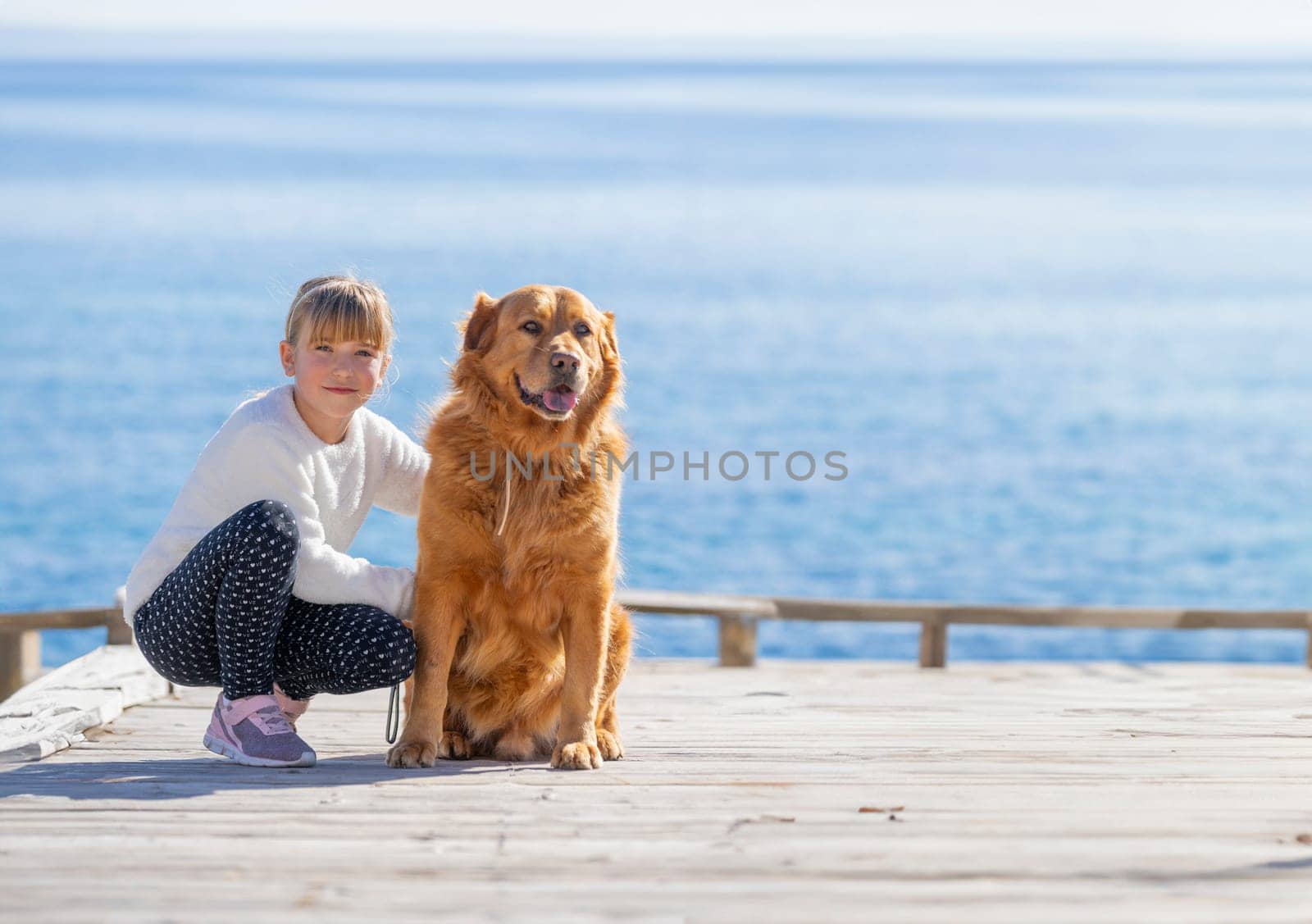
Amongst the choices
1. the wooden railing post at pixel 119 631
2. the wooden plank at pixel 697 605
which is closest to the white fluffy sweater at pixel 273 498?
the wooden railing post at pixel 119 631

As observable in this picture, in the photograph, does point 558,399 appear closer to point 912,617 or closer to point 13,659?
point 912,617

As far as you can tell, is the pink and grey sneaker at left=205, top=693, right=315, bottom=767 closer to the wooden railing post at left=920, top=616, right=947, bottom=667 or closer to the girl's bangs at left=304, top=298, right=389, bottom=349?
the girl's bangs at left=304, top=298, right=389, bottom=349

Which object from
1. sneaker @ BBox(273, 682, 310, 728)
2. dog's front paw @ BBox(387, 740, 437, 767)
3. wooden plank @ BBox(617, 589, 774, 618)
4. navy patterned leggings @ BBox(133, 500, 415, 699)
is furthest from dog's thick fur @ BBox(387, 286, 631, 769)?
wooden plank @ BBox(617, 589, 774, 618)

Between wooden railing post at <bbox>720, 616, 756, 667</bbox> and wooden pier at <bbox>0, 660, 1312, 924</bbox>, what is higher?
wooden pier at <bbox>0, 660, 1312, 924</bbox>

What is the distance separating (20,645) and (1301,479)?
966 inches

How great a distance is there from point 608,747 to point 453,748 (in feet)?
1.33

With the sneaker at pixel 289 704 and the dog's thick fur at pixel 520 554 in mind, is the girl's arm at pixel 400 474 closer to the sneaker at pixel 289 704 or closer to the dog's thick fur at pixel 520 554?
the dog's thick fur at pixel 520 554

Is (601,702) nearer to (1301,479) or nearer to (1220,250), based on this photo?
(1301,479)

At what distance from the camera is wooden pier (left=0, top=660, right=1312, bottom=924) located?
7.61ft

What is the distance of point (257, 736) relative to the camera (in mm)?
3354

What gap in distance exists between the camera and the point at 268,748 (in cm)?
334

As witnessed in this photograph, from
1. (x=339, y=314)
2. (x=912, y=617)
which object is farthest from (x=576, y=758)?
(x=912, y=617)

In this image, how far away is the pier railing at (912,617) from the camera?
5758mm

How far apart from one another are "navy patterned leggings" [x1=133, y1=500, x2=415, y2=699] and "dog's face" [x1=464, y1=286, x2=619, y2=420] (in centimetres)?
68
